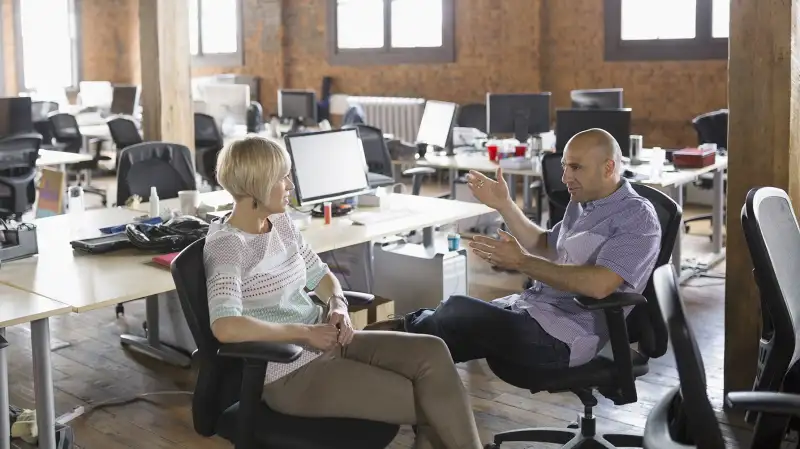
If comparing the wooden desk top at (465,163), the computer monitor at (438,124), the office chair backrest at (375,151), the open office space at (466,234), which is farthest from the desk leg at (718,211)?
the office chair backrest at (375,151)

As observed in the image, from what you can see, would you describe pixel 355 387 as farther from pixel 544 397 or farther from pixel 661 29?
pixel 661 29

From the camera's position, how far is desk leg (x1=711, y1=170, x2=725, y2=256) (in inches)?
257

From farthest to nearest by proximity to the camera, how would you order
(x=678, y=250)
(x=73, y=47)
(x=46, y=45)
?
(x=73, y=47) < (x=46, y=45) < (x=678, y=250)

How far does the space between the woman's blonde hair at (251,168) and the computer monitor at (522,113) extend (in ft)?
15.9

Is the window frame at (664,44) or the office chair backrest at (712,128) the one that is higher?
the window frame at (664,44)

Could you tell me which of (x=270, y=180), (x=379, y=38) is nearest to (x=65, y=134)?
(x=379, y=38)

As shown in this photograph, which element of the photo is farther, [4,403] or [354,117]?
[354,117]

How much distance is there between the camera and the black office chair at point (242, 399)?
2.31m

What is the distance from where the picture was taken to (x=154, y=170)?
15.9 feet

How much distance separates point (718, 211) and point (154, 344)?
3950 mm

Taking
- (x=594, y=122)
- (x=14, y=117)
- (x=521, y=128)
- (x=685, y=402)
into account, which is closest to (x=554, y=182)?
(x=594, y=122)

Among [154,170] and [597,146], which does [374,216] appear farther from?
[597,146]

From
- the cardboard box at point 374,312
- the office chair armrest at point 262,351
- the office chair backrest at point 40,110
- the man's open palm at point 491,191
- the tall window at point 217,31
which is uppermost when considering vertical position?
the tall window at point 217,31

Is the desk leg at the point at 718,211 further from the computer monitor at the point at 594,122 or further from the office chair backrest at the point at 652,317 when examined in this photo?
the office chair backrest at the point at 652,317
